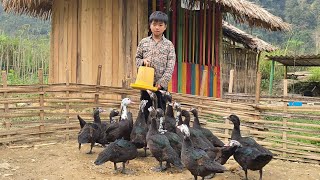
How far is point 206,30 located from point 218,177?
6614mm

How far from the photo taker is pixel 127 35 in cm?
937

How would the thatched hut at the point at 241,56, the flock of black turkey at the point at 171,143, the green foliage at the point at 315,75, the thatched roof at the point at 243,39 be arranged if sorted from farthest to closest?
the green foliage at the point at 315,75, the thatched roof at the point at 243,39, the thatched hut at the point at 241,56, the flock of black turkey at the point at 171,143

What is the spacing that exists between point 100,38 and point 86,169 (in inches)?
189

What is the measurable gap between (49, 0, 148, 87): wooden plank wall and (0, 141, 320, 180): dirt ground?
296cm

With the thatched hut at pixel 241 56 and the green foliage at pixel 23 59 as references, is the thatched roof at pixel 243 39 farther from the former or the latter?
the green foliage at pixel 23 59

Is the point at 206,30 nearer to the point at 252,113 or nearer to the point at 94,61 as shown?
the point at 94,61

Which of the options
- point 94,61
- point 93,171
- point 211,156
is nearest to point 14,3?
point 94,61

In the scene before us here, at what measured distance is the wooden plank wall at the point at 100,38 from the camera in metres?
9.32

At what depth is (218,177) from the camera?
17.6 ft

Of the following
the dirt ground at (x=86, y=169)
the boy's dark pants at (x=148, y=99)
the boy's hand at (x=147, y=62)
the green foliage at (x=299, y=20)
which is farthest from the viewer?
the green foliage at (x=299, y=20)

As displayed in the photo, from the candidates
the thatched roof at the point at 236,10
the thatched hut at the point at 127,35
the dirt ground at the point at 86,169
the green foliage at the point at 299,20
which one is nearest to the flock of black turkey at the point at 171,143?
the dirt ground at the point at 86,169

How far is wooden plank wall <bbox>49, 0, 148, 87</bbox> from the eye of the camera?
30.6 ft

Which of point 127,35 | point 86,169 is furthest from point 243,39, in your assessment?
point 86,169

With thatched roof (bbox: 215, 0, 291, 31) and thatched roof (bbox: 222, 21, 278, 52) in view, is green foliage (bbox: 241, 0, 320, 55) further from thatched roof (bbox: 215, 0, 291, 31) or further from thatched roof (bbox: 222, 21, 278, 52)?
thatched roof (bbox: 215, 0, 291, 31)
